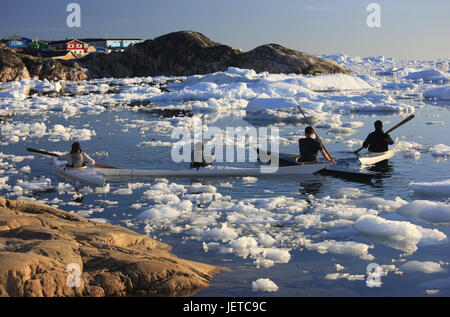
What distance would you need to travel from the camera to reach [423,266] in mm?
6461

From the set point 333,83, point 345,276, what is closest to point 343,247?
point 345,276

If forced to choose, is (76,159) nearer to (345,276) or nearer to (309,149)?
(309,149)

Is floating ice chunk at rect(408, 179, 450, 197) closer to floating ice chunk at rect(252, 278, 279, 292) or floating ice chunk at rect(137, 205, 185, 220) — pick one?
floating ice chunk at rect(137, 205, 185, 220)

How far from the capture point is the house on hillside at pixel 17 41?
4000 inches

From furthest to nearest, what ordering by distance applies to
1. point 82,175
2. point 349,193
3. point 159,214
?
1. point 82,175
2. point 349,193
3. point 159,214

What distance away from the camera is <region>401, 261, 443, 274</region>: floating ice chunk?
636cm

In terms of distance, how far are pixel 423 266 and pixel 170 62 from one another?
85840 mm

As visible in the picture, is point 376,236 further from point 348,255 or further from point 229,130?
point 229,130

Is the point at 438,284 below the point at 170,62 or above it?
below

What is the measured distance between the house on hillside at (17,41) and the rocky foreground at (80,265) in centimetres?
10534

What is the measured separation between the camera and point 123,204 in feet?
32.8

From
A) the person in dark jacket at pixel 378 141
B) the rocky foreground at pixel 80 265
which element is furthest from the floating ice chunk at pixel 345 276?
the person in dark jacket at pixel 378 141

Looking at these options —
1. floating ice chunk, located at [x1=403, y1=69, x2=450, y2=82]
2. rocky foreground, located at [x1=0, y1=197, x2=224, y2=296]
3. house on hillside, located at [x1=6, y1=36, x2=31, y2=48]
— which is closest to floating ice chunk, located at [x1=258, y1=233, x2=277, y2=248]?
rocky foreground, located at [x1=0, y1=197, x2=224, y2=296]
